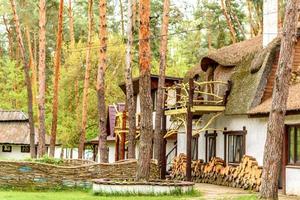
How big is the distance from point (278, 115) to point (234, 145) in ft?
34.1

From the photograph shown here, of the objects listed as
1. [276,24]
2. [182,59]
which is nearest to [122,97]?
[182,59]

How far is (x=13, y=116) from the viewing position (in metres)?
48.8

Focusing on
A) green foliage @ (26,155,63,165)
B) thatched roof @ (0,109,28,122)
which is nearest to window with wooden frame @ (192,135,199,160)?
green foliage @ (26,155,63,165)

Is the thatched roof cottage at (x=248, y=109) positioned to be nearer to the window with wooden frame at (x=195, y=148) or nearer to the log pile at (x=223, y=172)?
the window with wooden frame at (x=195, y=148)

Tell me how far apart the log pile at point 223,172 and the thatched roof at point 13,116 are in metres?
21.6

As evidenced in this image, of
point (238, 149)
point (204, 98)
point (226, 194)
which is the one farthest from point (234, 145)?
point (226, 194)

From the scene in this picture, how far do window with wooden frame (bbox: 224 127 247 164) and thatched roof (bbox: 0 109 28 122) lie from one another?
26.6 meters

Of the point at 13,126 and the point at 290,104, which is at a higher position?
the point at 13,126

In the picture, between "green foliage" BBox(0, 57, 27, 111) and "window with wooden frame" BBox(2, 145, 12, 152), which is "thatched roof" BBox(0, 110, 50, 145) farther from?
"green foliage" BBox(0, 57, 27, 111)

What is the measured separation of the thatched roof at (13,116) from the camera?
1922 inches

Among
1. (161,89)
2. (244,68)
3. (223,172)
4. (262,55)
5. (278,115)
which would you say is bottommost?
(223,172)

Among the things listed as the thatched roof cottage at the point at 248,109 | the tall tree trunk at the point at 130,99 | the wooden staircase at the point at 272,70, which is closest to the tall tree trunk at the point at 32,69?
the thatched roof cottage at the point at 248,109

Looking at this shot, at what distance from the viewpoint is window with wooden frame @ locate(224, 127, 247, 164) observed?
23641 mm

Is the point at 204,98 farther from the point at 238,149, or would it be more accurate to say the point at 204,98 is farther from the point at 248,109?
the point at 248,109
